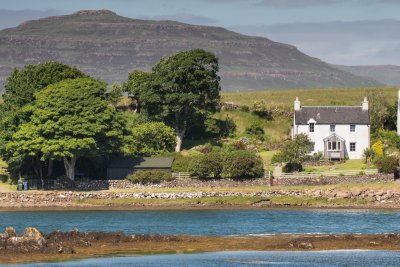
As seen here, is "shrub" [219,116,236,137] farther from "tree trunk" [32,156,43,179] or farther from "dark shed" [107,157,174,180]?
"tree trunk" [32,156,43,179]

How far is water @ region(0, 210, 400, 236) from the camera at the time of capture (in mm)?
77812

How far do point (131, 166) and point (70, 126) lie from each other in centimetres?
808

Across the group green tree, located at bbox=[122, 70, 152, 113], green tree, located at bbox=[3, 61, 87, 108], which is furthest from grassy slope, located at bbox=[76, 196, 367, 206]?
green tree, located at bbox=[122, 70, 152, 113]

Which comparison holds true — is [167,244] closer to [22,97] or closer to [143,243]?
[143,243]

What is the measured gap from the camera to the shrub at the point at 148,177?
346 feet

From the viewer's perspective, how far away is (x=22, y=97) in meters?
109

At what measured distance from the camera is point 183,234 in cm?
7431

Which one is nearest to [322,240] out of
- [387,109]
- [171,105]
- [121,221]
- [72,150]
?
[121,221]

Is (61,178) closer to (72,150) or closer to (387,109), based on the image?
(72,150)

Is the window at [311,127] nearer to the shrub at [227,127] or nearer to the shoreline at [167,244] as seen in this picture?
the shrub at [227,127]

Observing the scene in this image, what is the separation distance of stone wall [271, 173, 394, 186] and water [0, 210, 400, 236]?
10.3m

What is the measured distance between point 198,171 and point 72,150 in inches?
417

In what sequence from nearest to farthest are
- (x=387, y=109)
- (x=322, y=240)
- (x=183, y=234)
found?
(x=322, y=240) < (x=183, y=234) < (x=387, y=109)

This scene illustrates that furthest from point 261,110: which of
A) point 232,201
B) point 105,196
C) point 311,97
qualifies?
point 105,196
